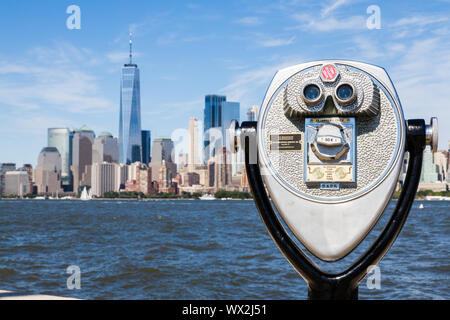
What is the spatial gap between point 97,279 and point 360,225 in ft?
Result: 24.5

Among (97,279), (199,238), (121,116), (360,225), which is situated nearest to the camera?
(360,225)

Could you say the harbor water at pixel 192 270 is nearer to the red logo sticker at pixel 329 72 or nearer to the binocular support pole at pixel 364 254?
the binocular support pole at pixel 364 254

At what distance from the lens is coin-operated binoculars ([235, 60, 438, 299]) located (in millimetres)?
2727

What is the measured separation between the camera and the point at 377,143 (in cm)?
276

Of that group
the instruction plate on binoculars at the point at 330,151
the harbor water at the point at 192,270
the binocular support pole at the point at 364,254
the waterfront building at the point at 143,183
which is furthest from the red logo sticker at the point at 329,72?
the waterfront building at the point at 143,183

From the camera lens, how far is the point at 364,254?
2.82m

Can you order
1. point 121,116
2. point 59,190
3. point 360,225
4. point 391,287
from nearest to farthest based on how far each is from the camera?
point 360,225, point 391,287, point 59,190, point 121,116

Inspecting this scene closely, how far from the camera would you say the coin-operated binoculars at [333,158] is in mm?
2727

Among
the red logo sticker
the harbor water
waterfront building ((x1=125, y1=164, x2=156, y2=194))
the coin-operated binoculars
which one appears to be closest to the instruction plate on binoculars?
the coin-operated binoculars

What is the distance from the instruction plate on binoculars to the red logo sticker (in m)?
0.20

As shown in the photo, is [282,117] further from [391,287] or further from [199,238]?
[199,238]

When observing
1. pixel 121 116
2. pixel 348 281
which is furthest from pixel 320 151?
pixel 121 116

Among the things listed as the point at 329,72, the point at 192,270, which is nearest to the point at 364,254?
the point at 329,72

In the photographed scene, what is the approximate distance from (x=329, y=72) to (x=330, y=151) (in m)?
0.39
